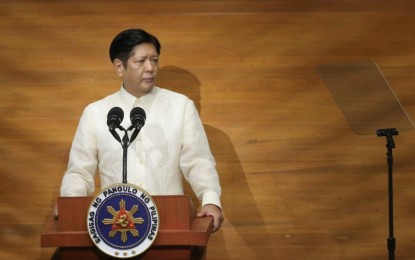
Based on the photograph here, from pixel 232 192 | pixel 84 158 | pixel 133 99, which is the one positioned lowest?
pixel 84 158

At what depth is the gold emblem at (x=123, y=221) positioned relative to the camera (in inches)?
143

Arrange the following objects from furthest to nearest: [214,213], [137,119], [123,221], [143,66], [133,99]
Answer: [133,99] < [143,66] < [214,213] < [137,119] < [123,221]

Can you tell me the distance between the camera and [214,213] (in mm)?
4105

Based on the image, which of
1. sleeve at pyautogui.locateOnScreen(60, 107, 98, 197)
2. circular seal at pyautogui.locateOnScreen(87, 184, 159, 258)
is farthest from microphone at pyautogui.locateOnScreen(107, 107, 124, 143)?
sleeve at pyautogui.locateOnScreen(60, 107, 98, 197)

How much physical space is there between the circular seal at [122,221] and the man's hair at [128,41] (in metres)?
1.14

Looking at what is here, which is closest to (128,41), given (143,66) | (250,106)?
(143,66)

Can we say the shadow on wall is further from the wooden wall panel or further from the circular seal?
the circular seal

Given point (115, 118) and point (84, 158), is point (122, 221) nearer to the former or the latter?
point (115, 118)

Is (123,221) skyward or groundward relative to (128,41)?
groundward

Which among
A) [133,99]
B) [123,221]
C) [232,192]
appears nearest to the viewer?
[123,221]

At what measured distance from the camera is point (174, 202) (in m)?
3.66

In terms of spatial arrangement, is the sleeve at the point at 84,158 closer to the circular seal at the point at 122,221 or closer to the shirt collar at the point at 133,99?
the shirt collar at the point at 133,99

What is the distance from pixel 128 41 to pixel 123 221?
1.25 metres

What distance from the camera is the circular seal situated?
362 cm
